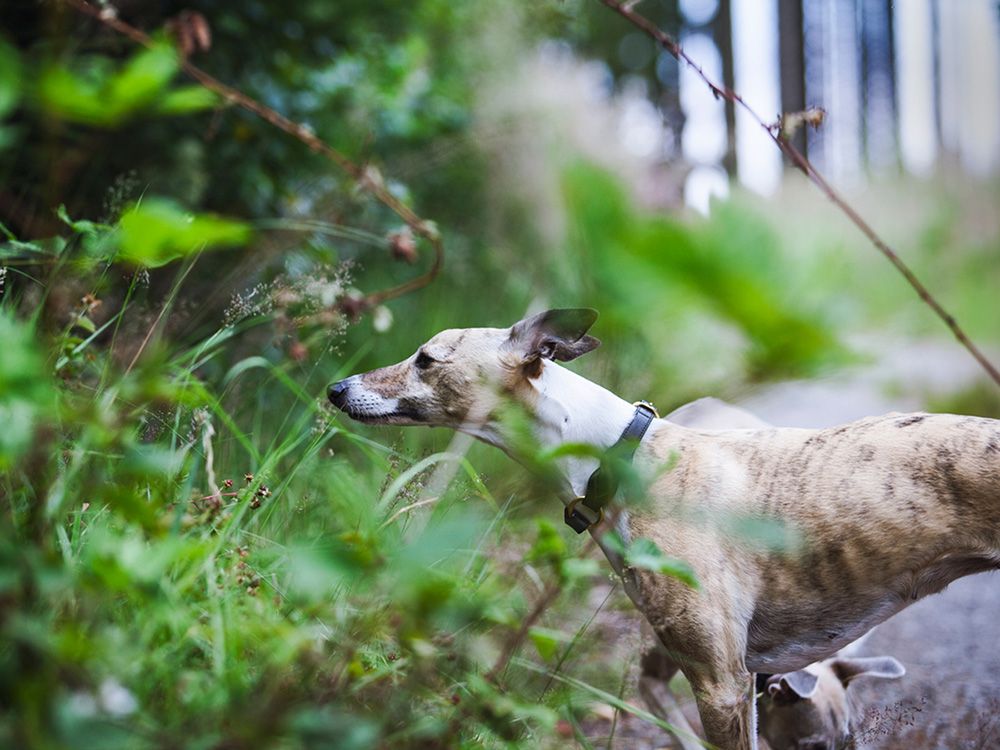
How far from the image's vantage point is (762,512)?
2.36 metres

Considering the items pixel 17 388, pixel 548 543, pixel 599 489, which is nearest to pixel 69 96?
pixel 17 388

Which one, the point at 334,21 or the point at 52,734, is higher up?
the point at 334,21

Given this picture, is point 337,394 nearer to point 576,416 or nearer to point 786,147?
point 576,416

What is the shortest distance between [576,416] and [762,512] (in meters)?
0.55

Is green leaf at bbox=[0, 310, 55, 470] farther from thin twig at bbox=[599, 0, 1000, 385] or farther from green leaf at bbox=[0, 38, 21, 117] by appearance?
thin twig at bbox=[599, 0, 1000, 385]

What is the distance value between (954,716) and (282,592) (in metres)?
2.14

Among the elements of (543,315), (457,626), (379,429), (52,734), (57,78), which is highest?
(57,78)

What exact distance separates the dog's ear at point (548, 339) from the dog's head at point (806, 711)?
42.6 inches

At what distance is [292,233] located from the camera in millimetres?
3570

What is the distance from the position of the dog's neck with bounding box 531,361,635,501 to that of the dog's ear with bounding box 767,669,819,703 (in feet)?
2.56

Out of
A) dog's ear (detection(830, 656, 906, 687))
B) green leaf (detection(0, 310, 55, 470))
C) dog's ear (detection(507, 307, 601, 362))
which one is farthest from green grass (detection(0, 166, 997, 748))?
dog's ear (detection(830, 656, 906, 687))

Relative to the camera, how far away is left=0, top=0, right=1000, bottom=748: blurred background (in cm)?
102

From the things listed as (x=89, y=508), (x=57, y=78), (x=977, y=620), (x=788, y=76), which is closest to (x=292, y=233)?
(x=89, y=508)

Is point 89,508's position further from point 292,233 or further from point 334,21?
point 334,21
